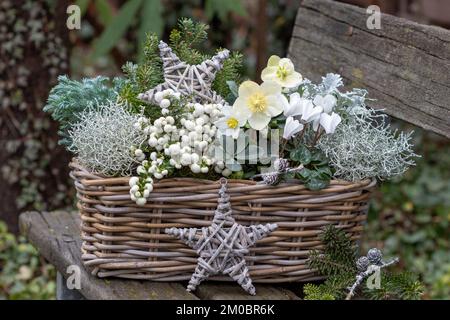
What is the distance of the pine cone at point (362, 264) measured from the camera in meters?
1.82

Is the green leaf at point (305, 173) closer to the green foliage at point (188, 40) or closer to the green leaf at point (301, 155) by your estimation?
the green leaf at point (301, 155)

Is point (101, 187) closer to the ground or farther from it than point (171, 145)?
closer to the ground

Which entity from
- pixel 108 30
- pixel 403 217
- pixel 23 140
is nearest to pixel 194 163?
pixel 108 30

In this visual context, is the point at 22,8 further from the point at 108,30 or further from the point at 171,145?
A: the point at 171,145

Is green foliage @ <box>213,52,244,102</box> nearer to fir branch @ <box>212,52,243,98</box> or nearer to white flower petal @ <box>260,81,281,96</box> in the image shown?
fir branch @ <box>212,52,243,98</box>

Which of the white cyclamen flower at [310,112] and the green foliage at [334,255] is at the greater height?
the white cyclamen flower at [310,112]

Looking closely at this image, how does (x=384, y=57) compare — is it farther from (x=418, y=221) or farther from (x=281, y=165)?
(x=418, y=221)

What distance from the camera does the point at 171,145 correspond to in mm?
1743

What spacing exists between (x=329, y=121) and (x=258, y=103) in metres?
0.16

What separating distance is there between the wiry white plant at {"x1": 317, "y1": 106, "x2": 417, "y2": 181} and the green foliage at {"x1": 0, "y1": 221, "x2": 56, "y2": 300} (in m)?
1.72

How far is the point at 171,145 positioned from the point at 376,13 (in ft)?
2.81

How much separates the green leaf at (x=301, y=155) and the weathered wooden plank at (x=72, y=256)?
38cm

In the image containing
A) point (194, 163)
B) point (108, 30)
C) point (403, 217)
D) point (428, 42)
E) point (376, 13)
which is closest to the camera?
point (194, 163)

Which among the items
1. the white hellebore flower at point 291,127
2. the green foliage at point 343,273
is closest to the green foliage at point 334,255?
the green foliage at point 343,273
